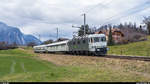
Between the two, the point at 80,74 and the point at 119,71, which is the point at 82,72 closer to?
the point at 80,74

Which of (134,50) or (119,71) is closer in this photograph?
(119,71)

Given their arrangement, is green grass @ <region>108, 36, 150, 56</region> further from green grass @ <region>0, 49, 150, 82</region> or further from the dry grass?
green grass @ <region>0, 49, 150, 82</region>

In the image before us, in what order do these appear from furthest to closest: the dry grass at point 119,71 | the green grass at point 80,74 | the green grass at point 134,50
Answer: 1. the green grass at point 134,50
2. the dry grass at point 119,71
3. the green grass at point 80,74

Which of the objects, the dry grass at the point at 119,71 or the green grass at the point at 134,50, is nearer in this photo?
the dry grass at the point at 119,71

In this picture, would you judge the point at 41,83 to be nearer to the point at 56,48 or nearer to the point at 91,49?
the point at 91,49

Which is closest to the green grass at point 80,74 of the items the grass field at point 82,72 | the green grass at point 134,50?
the grass field at point 82,72

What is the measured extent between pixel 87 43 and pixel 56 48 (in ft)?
75.3

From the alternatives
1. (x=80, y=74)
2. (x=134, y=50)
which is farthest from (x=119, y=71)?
(x=134, y=50)

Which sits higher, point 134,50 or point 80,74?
point 134,50

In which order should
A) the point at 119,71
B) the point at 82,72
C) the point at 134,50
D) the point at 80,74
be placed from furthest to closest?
the point at 134,50 → the point at 119,71 → the point at 82,72 → the point at 80,74

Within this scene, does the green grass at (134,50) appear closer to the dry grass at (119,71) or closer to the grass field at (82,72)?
the dry grass at (119,71)

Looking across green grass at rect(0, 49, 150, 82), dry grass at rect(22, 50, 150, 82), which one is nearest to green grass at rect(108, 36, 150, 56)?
dry grass at rect(22, 50, 150, 82)

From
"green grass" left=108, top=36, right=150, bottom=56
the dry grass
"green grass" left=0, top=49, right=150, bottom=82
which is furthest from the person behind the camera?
"green grass" left=108, top=36, right=150, bottom=56

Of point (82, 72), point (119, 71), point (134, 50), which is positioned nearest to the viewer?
point (82, 72)
